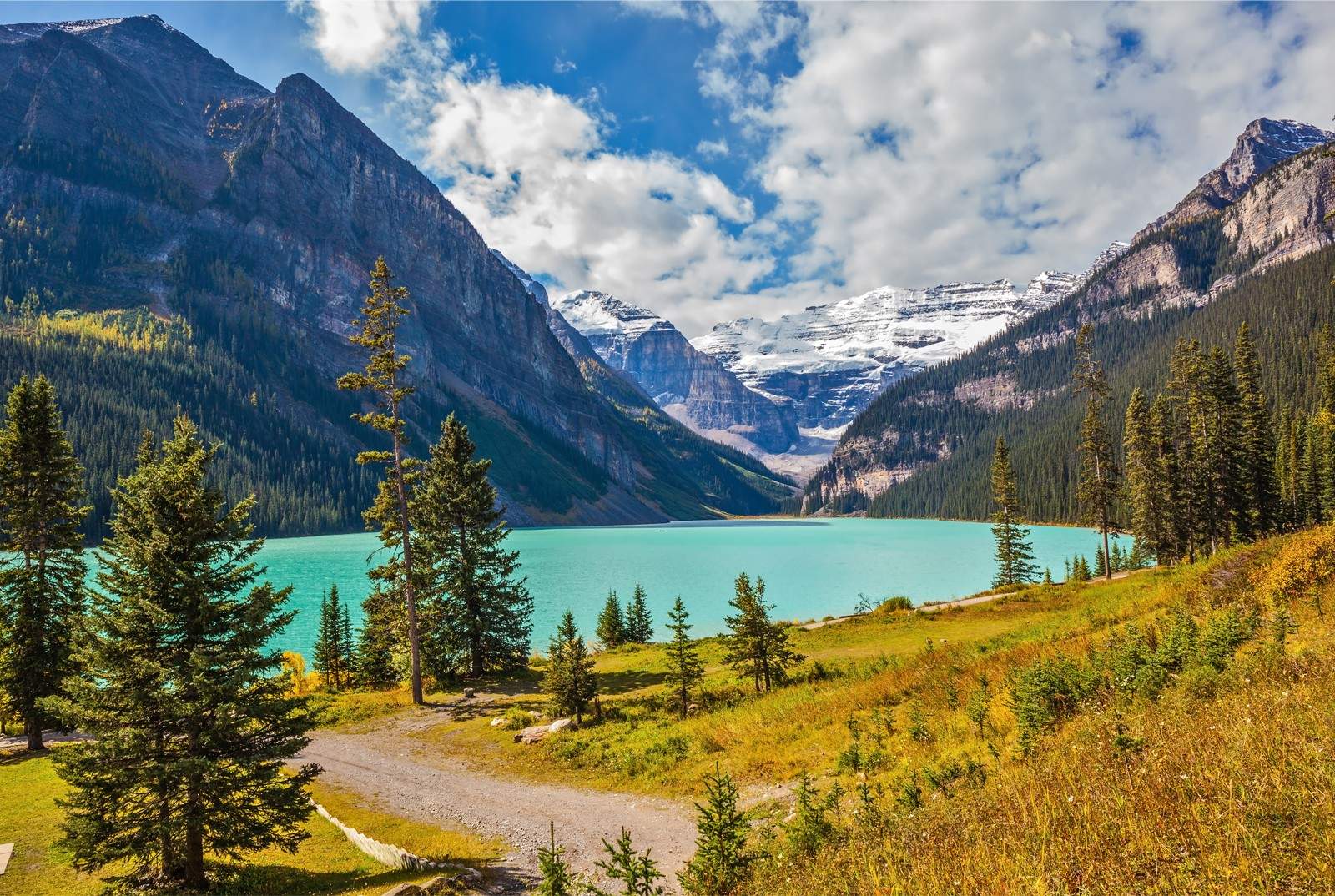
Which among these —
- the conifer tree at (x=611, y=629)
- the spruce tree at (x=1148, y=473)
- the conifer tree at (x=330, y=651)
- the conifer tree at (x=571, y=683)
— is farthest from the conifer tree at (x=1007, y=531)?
the conifer tree at (x=330, y=651)

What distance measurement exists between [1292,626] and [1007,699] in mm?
5253

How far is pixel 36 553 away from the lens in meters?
24.6

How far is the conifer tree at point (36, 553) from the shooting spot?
77.3 ft

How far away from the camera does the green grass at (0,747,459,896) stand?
12.0 metres

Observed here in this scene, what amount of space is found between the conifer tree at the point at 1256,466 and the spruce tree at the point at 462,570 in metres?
57.7

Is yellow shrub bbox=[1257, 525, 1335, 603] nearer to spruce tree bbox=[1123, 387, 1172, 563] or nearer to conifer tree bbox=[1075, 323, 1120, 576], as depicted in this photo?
conifer tree bbox=[1075, 323, 1120, 576]

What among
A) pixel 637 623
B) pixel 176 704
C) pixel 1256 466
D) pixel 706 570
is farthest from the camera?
pixel 706 570

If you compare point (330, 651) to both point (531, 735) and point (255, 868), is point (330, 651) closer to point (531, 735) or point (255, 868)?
point (531, 735)

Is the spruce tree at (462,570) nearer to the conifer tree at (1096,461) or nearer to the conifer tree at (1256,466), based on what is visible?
the conifer tree at (1096,461)

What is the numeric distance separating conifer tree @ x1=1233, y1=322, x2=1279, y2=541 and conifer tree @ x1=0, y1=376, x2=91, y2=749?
243 feet

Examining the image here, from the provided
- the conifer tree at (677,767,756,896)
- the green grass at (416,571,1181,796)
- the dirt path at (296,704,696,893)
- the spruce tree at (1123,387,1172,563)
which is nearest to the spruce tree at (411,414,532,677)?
the green grass at (416,571,1181,796)

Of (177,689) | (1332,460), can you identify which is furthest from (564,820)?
(1332,460)

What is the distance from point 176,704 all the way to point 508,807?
8169 millimetres

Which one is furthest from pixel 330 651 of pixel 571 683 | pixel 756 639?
pixel 756 639
